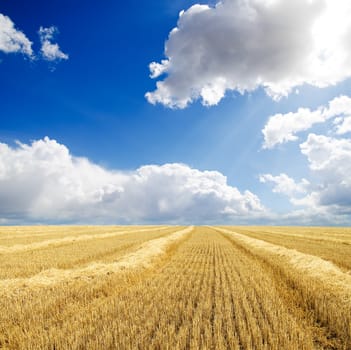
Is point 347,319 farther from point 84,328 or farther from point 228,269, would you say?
point 228,269

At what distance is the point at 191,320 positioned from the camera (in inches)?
288

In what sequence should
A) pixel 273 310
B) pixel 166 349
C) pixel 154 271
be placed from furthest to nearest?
pixel 154 271
pixel 273 310
pixel 166 349

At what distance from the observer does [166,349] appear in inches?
221

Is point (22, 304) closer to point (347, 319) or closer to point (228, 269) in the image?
point (347, 319)

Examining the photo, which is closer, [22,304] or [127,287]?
[22,304]

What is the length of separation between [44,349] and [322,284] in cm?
955

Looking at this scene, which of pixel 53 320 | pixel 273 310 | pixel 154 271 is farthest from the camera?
pixel 154 271

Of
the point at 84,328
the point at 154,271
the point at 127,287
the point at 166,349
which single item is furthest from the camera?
the point at 154,271

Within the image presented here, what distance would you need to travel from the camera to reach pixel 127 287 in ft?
35.8

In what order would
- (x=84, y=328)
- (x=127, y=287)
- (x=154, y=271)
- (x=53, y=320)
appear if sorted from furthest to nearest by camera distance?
(x=154, y=271) → (x=127, y=287) → (x=53, y=320) → (x=84, y=328)

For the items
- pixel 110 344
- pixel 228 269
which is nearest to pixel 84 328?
pixel 110 344

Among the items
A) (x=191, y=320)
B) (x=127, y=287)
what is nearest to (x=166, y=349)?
(x=191, y=320)

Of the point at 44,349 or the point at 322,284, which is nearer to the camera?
the point at 44,349

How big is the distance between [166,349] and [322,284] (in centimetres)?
784
